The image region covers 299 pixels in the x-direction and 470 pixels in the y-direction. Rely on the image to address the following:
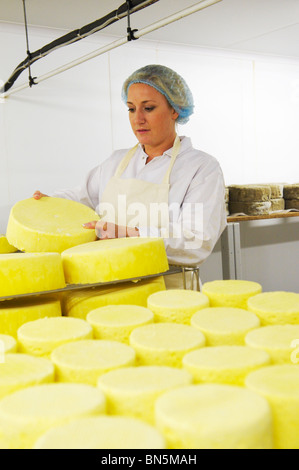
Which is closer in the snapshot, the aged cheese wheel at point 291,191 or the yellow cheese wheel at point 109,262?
the yellow cheese wheel at point 109,262

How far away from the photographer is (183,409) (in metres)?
0.62

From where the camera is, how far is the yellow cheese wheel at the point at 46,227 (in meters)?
1.61

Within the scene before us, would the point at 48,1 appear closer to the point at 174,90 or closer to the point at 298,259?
the point at 174,90

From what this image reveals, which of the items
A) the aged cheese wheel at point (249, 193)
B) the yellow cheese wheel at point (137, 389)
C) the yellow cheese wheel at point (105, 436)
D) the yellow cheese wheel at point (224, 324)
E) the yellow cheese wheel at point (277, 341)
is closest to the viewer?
the yellow cheese wheel at point (105, 436)

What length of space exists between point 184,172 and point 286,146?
4336 millimetres

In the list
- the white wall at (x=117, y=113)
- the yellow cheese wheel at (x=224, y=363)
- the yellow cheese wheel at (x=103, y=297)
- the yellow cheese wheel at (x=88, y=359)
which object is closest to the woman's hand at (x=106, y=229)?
the yellow cheese wheel at (x=103, y=297)

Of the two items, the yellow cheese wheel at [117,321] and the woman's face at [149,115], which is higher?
the woman's face at [149,115]

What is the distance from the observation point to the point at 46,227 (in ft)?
5.41

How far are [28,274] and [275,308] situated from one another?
2.00ft

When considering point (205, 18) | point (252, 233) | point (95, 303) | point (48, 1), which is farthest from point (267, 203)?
point (95, 303)

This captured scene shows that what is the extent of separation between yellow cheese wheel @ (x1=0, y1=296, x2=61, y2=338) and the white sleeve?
1343 millimetres

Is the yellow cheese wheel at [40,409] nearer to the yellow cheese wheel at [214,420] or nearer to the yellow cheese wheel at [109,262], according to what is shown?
the yellow cheese wheel at [214,420]

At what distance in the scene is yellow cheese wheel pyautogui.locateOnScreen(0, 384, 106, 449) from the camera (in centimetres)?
61

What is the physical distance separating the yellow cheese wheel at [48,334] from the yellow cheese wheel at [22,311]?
121 mm
